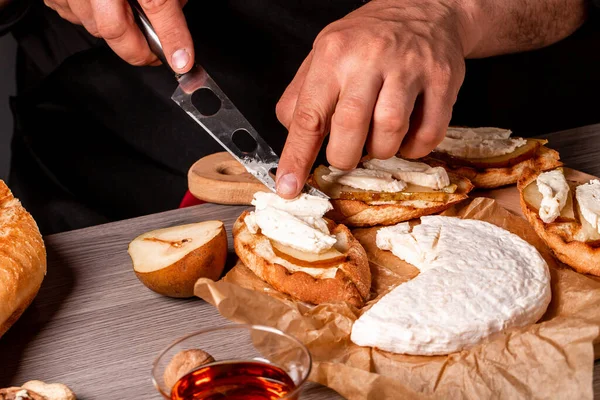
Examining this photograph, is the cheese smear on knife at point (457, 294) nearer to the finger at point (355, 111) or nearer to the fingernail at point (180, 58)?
the finger at point (355, 111)

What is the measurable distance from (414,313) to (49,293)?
1.02 m

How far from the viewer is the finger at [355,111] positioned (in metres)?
1.92

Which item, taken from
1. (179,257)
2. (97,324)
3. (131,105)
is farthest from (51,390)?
(131,105)

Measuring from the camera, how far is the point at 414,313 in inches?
63.9

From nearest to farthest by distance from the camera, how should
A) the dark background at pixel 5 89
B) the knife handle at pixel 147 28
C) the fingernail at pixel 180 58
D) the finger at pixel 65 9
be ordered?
the fingernail at pixel 180 58
the knife handle at pixel 147 28
the finger at pixel 65 9
the dark background at pixel 5 89

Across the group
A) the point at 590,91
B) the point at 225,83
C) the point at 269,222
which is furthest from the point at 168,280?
the point at 590,91

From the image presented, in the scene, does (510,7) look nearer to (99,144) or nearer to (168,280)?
(168,280)

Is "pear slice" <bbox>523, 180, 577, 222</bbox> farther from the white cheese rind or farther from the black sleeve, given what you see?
the black sleeve

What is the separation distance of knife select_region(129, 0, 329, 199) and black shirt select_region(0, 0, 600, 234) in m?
0.91

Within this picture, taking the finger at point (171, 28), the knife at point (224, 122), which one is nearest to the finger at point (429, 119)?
the knife at point (224, 122)

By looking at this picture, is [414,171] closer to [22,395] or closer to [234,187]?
[234,187]

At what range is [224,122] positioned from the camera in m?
2.15

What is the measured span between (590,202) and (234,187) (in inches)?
44.0

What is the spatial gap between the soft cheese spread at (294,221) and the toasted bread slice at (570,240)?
1.89 ft
